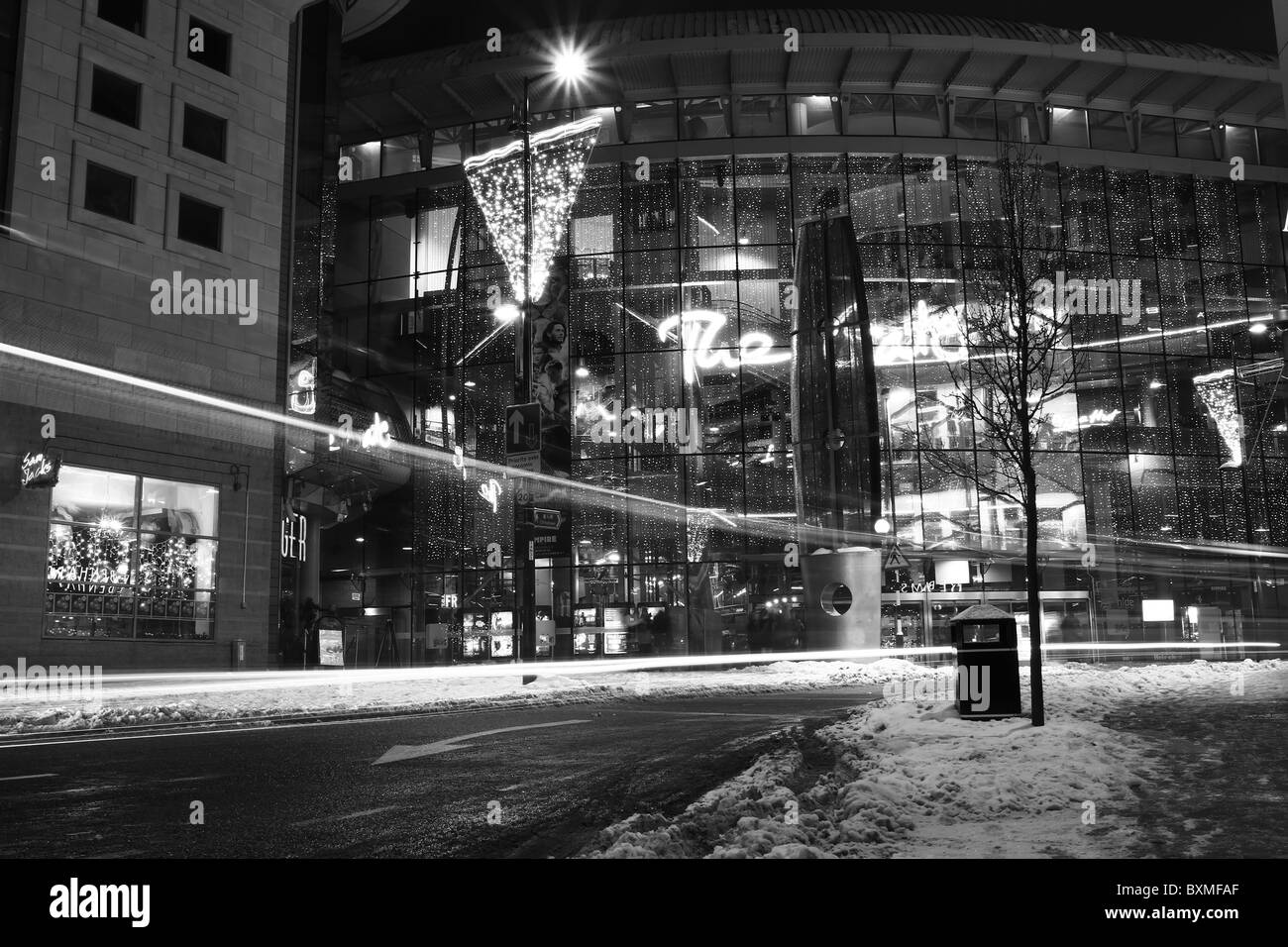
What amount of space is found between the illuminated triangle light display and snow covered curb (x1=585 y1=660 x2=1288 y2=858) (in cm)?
1207

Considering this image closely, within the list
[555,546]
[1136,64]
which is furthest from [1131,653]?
[555,546]

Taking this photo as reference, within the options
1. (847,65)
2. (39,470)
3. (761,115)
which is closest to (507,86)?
(761,115)

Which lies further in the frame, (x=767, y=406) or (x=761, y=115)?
(x=761, y=115)

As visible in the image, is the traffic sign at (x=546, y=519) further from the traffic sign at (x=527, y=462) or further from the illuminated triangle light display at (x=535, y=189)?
the illuminated triangle light display at (x=535, y=189)

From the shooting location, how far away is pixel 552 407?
18828 millimetres

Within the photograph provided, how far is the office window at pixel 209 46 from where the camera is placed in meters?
24.7

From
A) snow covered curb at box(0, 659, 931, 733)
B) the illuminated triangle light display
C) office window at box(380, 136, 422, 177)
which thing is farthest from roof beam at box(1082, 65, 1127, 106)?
office window at box(380, 136, 422, 177)

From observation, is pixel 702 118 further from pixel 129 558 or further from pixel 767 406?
pixel 129 558

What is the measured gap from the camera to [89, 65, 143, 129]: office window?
22.7 m

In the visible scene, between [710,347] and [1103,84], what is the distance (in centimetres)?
1569

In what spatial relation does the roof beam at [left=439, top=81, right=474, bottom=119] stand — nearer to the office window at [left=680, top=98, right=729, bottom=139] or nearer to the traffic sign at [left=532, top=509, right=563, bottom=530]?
the office window at [left=680, top=98, right=729, bottom=139]

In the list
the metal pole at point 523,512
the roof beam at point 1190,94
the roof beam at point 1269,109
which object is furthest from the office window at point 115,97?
the roof beam at point 1269,109
